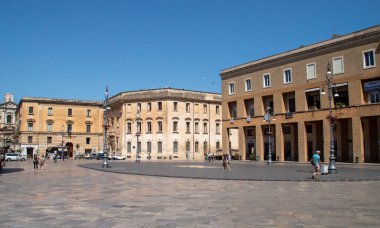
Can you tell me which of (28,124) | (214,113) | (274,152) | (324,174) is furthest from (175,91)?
(324,174)

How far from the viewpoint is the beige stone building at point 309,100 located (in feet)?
127

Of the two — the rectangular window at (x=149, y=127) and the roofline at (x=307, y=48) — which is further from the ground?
the roofline at (x=307, y=48)

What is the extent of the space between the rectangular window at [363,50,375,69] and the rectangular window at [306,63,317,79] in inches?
247

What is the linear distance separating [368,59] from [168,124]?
37173 millimetres

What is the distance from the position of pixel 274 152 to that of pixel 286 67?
40.1ft

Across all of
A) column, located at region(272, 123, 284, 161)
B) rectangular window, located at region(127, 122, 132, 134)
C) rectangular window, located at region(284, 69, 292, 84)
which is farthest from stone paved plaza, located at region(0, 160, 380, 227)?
rectangular window, located at region(127, 122, 132, 134)

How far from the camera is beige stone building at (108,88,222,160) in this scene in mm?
67188

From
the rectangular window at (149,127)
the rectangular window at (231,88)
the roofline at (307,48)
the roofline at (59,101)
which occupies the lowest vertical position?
the rectangular window at (149,127)

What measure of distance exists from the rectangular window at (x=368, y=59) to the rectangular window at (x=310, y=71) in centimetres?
626

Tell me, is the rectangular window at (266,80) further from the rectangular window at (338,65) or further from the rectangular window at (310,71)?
the rectangular window at (338,65)

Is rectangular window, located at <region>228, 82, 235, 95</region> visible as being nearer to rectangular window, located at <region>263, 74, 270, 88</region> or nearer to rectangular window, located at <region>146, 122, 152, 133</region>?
rectangular window, located at <region>263, 74, 270, 88</region>

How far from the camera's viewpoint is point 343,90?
136ft

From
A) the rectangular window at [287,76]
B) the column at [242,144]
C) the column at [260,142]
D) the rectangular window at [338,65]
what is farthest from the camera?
the column at [242,144]

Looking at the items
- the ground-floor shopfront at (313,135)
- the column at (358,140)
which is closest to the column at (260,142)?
the ground-floor shopfront at (313,135)
